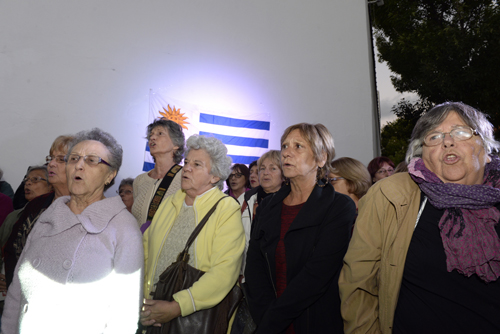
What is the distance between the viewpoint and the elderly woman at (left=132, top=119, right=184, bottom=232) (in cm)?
289

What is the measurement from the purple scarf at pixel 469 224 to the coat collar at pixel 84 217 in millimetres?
1553

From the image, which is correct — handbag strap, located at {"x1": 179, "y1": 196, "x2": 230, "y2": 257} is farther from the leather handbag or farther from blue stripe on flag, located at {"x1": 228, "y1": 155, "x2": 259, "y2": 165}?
blue stripe on flag, located at {"x1": 228, "y1": 155, "x2": 259, "y2": 165}

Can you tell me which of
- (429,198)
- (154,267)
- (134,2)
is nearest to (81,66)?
(134,2)

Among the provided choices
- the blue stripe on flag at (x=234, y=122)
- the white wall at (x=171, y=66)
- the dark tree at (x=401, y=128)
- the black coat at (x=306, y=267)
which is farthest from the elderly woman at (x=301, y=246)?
the dark tree at (x=401, y=128)

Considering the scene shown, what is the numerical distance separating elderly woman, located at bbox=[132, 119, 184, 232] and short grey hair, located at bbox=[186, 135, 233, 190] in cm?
65

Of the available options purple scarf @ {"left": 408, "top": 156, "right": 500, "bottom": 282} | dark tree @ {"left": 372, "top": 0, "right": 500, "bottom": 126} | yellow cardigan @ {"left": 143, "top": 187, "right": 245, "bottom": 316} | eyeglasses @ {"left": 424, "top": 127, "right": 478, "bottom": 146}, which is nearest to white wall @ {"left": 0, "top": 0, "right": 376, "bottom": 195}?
yellow cardigan @ {"left": 143, "top": 187, "right": 245, "bottom": 316}

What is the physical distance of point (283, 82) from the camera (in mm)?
6031

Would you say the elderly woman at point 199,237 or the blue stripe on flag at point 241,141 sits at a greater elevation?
the blue stripe on flag at point 241,141

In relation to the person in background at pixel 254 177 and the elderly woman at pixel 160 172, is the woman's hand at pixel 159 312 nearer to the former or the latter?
the elderly woman at pixel 160 172

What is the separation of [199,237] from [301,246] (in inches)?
23.8

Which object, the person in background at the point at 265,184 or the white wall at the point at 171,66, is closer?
the person in background at the point at 265,184

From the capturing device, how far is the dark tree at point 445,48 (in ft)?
32.4

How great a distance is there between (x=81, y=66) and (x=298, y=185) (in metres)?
4.35

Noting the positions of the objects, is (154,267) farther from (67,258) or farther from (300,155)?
(300,155)
